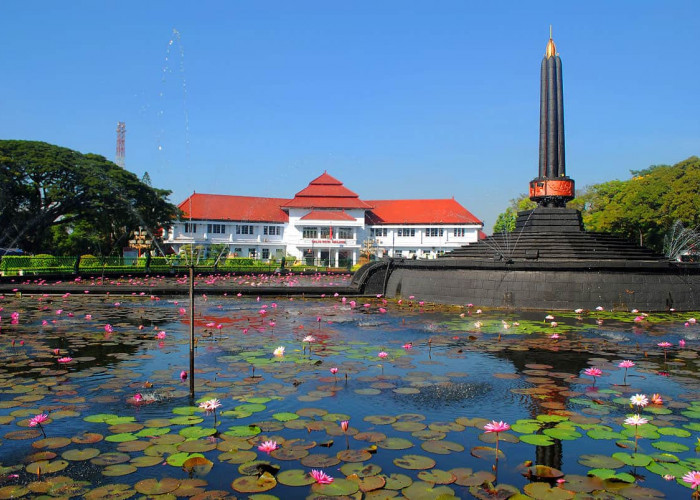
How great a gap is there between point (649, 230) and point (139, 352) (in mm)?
39923

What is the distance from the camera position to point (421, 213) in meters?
61.3

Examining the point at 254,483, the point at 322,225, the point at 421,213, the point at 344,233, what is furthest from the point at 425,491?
the point at 421,213

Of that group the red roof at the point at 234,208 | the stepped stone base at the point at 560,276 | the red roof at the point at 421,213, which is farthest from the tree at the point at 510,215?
the stepped stone base at the point at 560,276

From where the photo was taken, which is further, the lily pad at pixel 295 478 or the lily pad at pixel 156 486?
the lily pad at pixel 295 478

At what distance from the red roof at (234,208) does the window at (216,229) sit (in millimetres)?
716

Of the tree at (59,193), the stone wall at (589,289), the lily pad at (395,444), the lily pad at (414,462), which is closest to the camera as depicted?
the lily pad at (414,462)

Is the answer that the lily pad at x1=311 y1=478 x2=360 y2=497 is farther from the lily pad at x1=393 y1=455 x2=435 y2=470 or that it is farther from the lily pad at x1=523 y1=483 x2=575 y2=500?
the lily pad at x1=523 y1=483 x2=575 y2=500

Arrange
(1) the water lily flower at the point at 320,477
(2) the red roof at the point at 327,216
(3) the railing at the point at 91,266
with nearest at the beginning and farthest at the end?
1. (1) the water lily flower at the point at 320,477
2. (3) the railing at the point at 91,266
3. (2) the red roof at the point at 327,216

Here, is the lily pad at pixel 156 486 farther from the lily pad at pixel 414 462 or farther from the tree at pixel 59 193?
the tree at pixel 59 193

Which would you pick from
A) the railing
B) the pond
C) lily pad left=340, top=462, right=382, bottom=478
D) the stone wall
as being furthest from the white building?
lily pad left=340, top=462, right=382, bottom=478

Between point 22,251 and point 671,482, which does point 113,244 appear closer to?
point 22,251

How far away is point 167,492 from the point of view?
3.15 m

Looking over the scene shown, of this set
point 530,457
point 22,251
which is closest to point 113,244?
point 22,251

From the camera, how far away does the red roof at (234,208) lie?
56688 millimetres
